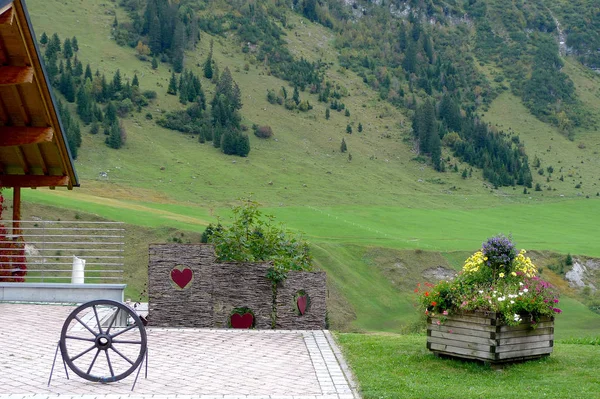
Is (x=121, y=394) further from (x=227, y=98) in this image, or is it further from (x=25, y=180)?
(x=227, y=98)

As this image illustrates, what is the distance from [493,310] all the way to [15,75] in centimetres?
987

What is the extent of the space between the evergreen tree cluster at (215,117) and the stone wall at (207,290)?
72.9m

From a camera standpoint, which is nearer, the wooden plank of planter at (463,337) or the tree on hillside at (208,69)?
the wooden plank of planter at (463,337)

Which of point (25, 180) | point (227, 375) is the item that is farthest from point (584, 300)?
point (227, 375)

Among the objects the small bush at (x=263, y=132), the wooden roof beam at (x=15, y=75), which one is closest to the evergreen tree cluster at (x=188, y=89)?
the small bush at (x=263, y=132)

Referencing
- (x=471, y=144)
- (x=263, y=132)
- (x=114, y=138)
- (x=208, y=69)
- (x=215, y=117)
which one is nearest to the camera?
(x=114, y=138)

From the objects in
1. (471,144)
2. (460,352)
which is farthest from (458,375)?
(471,144)

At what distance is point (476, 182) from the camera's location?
319 feet

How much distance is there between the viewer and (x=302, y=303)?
14.7 meters

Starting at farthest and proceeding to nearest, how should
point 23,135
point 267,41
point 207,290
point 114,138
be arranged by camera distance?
1. point 267,41
2. point 114,138
3. point 23,135
4. point 207,290

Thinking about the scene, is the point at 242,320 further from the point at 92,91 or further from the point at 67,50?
the point at 67,50

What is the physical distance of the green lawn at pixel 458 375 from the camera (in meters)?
9.28

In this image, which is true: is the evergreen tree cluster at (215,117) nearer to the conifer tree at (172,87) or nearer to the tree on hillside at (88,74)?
→ the conifer tree at (172,87)

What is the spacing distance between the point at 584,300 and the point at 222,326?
43535 millimetres
